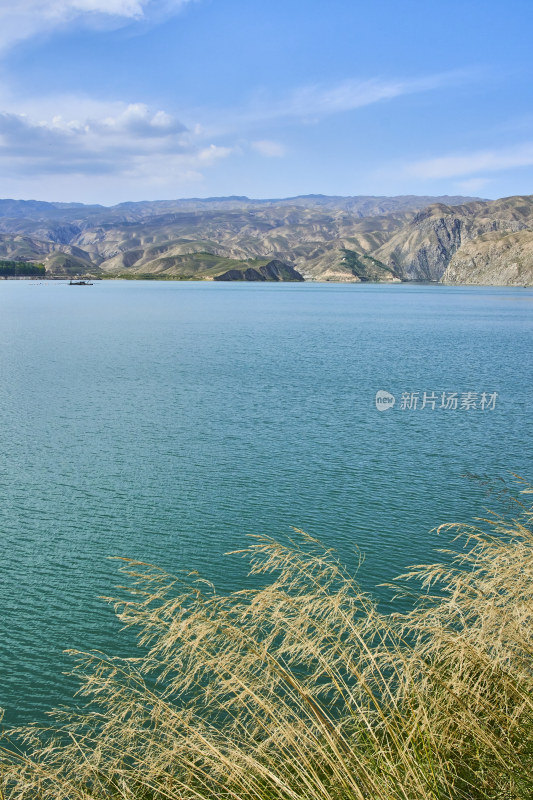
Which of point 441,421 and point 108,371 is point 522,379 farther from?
point 108,371

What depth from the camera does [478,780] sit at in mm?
7672

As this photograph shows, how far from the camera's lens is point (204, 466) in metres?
Answer: 27.7

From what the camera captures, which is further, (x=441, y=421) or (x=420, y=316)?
(x=420, y=316)

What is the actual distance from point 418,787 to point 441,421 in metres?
32.9

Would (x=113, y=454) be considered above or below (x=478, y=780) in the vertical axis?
below

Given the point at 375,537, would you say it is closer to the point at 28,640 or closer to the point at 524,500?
the point at 524,500

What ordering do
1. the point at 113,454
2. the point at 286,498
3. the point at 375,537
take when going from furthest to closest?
the point at 113,454 → the point at 286,498 → the point at 375,537

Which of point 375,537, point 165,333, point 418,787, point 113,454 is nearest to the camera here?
point 418,787

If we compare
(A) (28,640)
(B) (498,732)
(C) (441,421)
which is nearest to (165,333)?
(C) (441,421)

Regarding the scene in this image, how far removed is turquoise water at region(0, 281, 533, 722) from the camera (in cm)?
1758

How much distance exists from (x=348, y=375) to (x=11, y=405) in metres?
28.2

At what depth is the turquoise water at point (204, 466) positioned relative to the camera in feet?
57.7

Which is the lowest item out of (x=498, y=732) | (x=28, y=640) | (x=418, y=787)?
(x=28, y=640)

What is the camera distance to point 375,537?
20.5m
